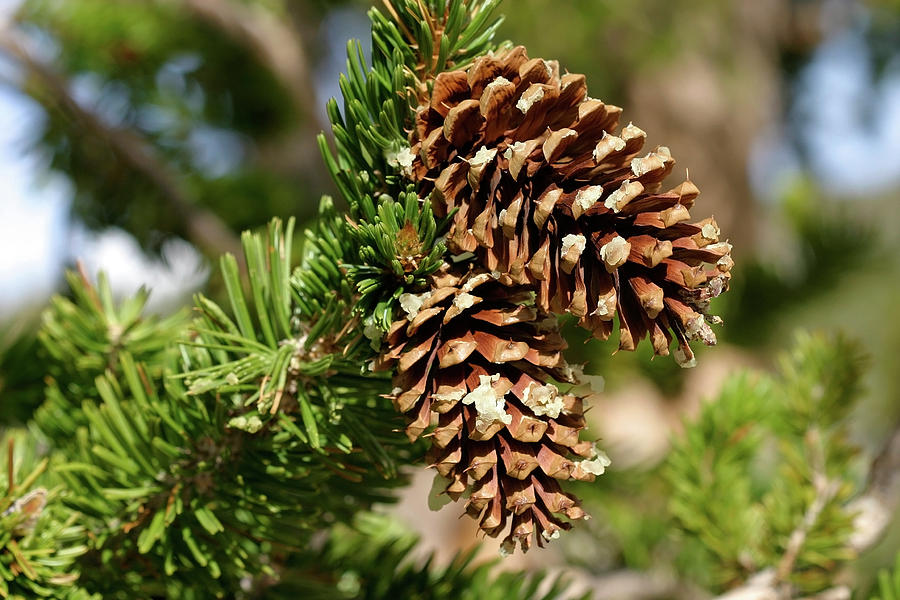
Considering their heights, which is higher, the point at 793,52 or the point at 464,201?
the point at 793,52

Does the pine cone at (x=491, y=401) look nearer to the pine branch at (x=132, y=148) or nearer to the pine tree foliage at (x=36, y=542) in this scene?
the pine tree foliage at (x=36, y=542)

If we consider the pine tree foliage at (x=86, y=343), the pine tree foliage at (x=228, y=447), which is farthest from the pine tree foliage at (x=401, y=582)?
the pine tree foliage at (x=86, y=343)

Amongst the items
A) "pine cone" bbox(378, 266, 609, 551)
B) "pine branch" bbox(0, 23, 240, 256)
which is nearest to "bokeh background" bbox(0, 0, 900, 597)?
"pine branch" bbox(0, 23, 240, 256)

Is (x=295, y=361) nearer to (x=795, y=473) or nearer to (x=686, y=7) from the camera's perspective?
(x=795, y=473)

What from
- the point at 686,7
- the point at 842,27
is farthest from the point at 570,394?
the point at 842,27

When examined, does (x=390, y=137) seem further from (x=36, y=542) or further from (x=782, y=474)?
(x=782, y=474)

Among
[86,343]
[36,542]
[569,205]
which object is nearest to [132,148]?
[86,343]

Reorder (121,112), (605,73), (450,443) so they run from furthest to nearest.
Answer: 1. (605,73)
2. (121,112)
3. (450,443)

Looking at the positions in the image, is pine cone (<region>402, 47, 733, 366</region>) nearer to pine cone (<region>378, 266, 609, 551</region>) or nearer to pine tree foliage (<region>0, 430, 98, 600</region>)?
pine cone (<region>378, 266, 609, 551</region>)
